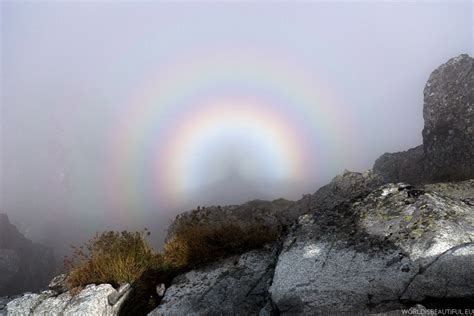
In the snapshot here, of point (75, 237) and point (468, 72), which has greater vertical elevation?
point (468, 72)

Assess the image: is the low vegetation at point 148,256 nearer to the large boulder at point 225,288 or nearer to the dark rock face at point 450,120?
the large boulder at point 225,288

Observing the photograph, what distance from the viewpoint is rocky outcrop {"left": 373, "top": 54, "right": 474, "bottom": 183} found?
1952cm

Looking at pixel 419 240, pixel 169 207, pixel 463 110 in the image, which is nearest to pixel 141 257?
pixel 419 240

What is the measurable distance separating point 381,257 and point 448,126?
1643 cm

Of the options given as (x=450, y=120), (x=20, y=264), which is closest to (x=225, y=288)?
(x=450, y=120)

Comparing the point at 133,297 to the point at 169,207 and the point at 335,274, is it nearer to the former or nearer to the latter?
the point at 335,274

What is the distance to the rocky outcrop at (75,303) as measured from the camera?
34.0 ft

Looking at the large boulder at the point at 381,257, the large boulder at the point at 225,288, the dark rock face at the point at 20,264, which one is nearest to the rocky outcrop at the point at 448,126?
the large boulder at the point at 381,257

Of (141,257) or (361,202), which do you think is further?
(141,257)

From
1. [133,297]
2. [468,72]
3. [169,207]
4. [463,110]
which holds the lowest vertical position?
[169,207]

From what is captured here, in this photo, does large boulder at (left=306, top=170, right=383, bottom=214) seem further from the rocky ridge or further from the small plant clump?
the small plant clump

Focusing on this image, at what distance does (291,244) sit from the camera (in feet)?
33.7

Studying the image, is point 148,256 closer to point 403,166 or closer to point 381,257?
point 381,257

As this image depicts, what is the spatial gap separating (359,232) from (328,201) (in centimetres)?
1651
